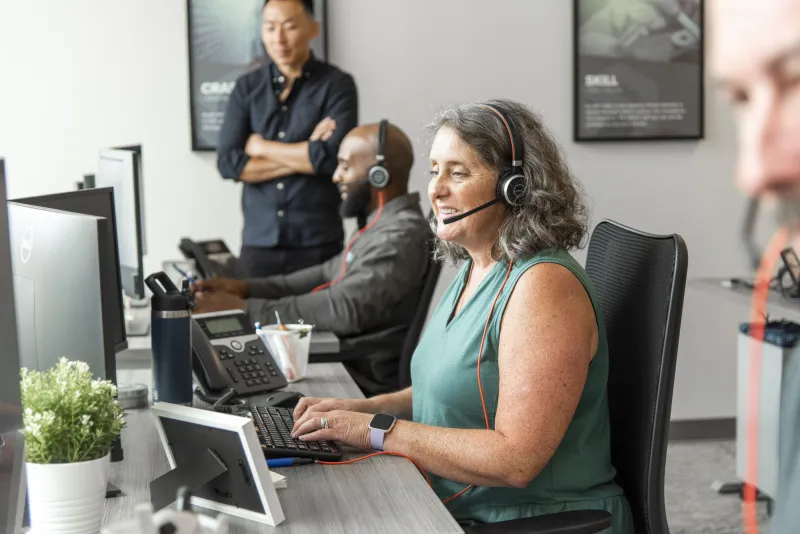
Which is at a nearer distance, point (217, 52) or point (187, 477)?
point (187, 477)

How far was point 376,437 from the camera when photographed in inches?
65.2

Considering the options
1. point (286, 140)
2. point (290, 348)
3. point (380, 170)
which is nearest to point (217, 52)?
point (286, 140)

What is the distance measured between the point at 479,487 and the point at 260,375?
0.68 metres

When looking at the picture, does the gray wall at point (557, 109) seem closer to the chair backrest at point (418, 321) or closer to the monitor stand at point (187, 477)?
the chair backrest at point (418, 321)

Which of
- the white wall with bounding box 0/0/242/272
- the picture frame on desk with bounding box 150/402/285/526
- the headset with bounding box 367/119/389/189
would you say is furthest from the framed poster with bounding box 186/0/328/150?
the picture frame on desk with bounding box 150/402/285/526

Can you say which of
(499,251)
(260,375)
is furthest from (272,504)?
(260,375)

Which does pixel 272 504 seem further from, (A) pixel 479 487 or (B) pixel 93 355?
(A) pixel 479 487

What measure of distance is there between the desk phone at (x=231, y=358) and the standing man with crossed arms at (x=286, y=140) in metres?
1.43

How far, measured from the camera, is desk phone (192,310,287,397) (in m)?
2.12

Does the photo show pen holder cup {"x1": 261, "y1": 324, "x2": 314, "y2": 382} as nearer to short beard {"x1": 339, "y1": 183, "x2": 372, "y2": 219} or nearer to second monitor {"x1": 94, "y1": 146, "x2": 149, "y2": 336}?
second monitor {"x1": 94, "y1": 146, "x2": 149, "y2": 336}

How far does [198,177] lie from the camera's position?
418cm

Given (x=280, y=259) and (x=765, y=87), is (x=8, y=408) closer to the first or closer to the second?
(x=765, y=87)

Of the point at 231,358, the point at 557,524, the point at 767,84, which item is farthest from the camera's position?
the point at 231,358

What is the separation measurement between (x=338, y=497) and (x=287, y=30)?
2.62 m
